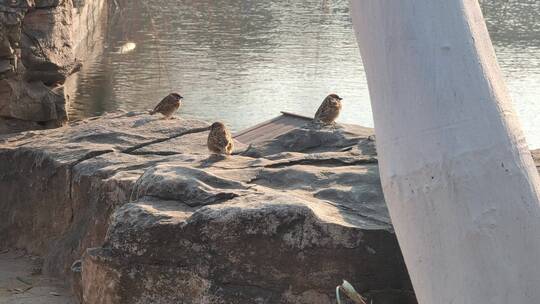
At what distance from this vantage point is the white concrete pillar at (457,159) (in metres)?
2.86

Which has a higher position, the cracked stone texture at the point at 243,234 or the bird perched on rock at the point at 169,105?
the cracked stone texture at the point at 243,234

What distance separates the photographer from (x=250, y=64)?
19578mm

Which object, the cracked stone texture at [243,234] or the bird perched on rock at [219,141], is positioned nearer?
the cracked stone texture at [243,234]

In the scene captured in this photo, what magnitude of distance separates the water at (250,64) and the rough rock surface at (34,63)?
2903mm

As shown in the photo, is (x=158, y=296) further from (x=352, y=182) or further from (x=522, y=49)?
(x=522, y=49)

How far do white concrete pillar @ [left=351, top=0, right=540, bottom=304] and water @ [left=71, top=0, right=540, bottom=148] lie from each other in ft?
34.0

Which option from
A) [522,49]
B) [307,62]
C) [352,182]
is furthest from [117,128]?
[522,49]

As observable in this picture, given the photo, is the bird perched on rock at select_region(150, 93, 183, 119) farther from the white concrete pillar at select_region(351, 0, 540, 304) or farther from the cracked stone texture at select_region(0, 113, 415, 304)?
the white concrete pillar at select_region(351, 0, 540, 304)

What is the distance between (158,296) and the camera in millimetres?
4402

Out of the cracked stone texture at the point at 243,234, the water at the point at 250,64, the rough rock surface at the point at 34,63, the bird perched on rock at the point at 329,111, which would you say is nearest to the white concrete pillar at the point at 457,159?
the cracked stone texture at the point at 243,234

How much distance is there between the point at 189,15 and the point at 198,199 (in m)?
21.4

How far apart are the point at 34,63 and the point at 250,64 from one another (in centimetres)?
1005

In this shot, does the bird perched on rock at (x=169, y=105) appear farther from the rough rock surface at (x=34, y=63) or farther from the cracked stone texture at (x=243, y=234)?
the cracked stone texture at (x=243, y=234)

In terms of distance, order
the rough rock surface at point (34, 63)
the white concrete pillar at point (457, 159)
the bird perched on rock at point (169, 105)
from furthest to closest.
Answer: the bird perched on rock at point (169, 105) → the rough rock surface at point (34, 63) → the white concrete pillar at point (457, 159)
